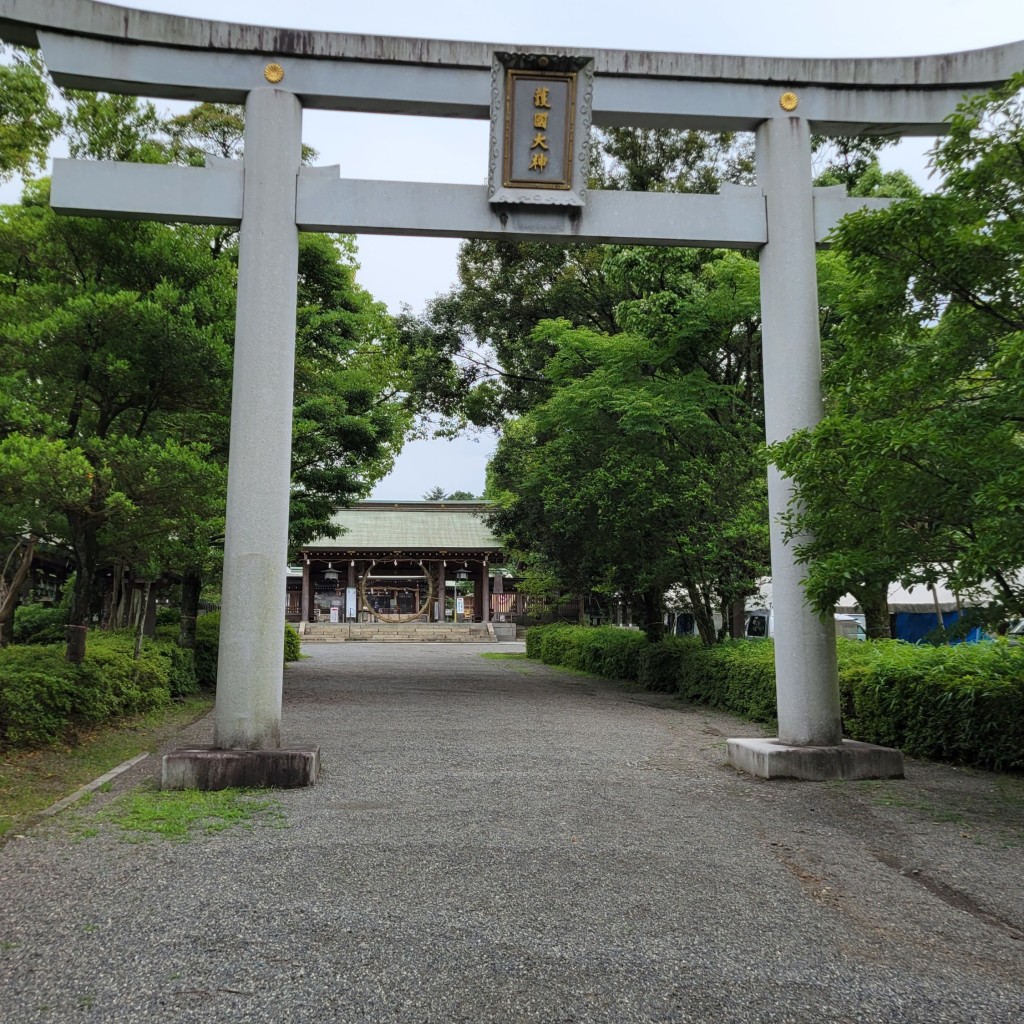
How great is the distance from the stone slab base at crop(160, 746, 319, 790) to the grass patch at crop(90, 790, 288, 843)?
8 cm

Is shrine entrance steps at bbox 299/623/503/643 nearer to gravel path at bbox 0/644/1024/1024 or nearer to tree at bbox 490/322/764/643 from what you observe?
tree at bbox 490/322/764/643

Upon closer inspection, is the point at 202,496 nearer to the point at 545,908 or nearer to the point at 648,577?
the point at 545,908

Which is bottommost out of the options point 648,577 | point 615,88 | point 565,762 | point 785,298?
point 565,762

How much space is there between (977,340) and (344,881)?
4697 millimetres

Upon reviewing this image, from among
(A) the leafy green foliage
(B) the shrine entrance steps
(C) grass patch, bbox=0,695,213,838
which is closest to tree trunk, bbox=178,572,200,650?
(A) the leafy green foliage

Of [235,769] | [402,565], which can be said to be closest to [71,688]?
[235,769]

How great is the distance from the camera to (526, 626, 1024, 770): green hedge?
6.80 metres

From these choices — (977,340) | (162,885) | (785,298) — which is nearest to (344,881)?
(162,885)

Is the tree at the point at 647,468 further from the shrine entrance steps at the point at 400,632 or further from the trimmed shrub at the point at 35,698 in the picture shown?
the shrine entrance steps at the point at 400,632

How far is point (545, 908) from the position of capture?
11.8ft

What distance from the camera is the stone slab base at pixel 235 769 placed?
579cm

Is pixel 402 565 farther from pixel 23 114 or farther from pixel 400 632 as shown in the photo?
pixel 23 114

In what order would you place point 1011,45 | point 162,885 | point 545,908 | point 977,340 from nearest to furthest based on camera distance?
Answer: point 545,908 < point 162,885 < point 977,340 < point 1011,45

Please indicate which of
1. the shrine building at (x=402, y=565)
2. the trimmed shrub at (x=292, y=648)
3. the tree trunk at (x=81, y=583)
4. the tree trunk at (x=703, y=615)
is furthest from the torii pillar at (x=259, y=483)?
the shrine building at (x=402, y=565)
